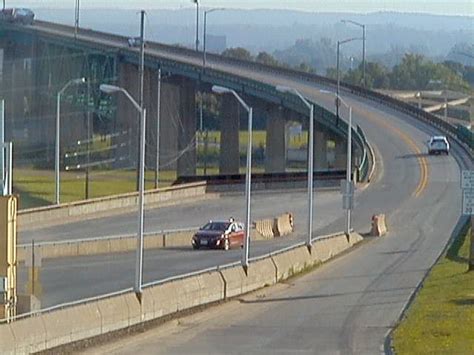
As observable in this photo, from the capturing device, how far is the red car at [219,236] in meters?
51.0

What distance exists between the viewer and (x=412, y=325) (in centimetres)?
2758

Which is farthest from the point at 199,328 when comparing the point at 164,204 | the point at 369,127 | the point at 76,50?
the point at 76,50

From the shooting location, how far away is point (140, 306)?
2833cm

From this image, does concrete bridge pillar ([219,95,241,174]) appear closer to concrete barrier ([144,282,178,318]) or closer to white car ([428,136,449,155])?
white car ([428,136,449,155])

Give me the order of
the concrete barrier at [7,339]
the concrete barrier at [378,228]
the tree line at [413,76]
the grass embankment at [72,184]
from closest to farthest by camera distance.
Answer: the concrete barrier at [7,339] → the concrete barrier at [378,228] → the grass embankment at [72,184] → the tree line at [413,76]

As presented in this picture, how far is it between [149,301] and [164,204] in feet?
133

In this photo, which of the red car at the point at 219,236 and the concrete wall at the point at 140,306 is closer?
the concrete wall at the point at 140,306

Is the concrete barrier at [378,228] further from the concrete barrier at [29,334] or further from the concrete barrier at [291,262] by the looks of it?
the concrete barrier at [29,334]

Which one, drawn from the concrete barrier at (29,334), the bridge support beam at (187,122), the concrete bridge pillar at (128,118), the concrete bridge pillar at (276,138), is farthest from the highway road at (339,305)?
the bridge support beam at (187,122)

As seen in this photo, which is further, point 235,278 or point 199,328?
point 235,278

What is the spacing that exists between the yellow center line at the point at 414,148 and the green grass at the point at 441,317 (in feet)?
109

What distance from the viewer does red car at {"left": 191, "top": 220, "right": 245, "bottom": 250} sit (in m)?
51.0

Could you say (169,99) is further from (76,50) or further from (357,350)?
(357,350)

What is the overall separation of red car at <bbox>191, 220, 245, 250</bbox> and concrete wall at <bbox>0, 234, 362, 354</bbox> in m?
7.73
